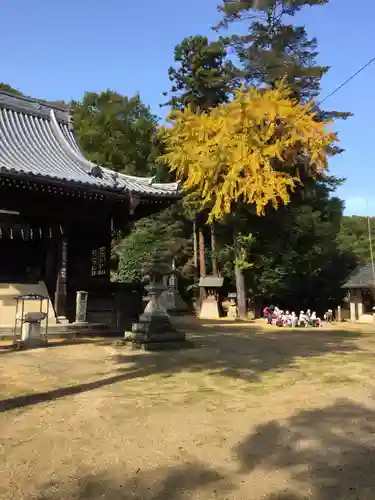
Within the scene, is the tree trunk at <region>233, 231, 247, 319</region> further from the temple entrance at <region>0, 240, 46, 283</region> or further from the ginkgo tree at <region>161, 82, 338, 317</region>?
the temple entrance at <region>0, 240, 46, 283</region>

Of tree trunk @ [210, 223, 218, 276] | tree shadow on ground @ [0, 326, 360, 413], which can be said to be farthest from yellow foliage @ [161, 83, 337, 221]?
tree shadow on ground @ [0, 326, 360, 413]

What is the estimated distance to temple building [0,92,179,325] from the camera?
41.6 ft

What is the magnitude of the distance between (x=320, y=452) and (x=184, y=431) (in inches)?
54.7

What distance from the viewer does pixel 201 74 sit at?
31.4 meters

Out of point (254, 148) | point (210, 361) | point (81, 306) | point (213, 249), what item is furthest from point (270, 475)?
point (213, 249)

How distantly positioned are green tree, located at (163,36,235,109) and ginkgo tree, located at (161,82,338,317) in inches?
149

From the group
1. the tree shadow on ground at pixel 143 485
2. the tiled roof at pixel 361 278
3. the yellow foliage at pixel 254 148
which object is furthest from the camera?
the tiled roof at pixel 361 278

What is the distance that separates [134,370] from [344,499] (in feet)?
17.2

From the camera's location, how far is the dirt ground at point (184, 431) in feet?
Result: 11.0

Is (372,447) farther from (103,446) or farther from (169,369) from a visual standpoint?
(169,369)

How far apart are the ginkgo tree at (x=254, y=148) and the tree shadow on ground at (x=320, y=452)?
21198 millimetres

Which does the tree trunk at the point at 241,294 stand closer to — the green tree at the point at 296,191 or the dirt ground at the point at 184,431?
the green tree at the point at 296,191

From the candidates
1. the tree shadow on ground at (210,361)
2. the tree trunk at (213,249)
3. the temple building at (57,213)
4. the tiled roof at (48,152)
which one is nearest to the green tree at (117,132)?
the tree trunk at (213,249)

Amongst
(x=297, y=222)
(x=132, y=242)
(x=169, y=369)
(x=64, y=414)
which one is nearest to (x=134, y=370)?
(x=169, y=369)
